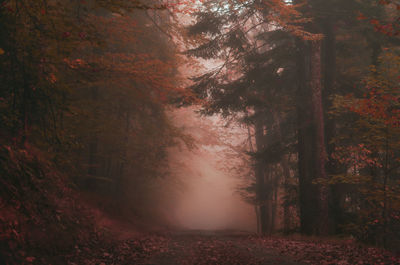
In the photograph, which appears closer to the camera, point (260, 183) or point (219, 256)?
point (219, 256)

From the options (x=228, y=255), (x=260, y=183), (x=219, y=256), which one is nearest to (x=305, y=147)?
(x=228, y=255)

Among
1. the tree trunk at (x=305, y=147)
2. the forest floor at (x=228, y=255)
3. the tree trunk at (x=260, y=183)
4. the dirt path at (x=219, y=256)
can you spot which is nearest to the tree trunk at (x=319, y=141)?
the tree trunk at (x=305, y=147)

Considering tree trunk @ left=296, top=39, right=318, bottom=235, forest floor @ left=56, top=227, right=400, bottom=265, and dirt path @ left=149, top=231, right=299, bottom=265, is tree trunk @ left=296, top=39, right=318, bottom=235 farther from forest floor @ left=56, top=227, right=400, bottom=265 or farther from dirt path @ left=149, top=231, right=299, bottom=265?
dirt path @ left=149, top=231, right=299, bottom=265

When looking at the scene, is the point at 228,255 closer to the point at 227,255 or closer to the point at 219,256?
the point at 227,255

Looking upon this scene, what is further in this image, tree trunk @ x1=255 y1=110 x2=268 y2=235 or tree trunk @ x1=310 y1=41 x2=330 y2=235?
tree trunk @ x1=255 y1=110 x2=268 y2=235

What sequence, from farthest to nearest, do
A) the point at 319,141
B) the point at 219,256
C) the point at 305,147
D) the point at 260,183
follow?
the point at 260,183 < the point at 305,147 < the point at 319,141 < the point at 219,256

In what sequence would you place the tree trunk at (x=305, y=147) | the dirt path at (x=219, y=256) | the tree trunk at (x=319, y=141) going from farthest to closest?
the tree trunk at (x=305, y=147) → the tree trunk at (x=319, y=141) → the dirt path at (x=219, y=256)

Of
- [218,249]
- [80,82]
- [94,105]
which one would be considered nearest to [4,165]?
[80,82]

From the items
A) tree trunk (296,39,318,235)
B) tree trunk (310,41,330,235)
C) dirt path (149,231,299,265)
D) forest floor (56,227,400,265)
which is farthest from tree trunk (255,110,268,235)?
dirt path (149,231,299,265)

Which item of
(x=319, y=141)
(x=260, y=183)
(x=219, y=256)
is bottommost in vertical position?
(x=219, y=256)

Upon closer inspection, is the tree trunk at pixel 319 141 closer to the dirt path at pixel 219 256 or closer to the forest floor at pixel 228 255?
the forest floor at pixel 228 255

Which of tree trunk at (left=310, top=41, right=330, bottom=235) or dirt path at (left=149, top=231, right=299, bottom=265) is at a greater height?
tree trunk at (left=310, top=41, right=330, bottom=235)

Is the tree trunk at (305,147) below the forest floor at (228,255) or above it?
above

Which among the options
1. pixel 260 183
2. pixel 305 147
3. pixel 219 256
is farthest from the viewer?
pixel 260 183
